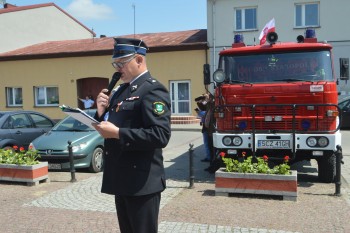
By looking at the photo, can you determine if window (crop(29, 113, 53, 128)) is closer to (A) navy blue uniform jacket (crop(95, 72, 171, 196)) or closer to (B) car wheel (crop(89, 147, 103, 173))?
A: (B) car wheel (crop(89, 147, 103, 173))

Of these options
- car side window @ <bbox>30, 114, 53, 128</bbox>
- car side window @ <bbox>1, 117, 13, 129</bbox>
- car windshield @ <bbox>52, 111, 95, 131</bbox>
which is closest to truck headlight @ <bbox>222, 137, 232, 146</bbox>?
car windshield @ <bbox>52, 111, 95, 131</bbox>

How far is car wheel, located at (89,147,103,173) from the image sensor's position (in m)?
8.78

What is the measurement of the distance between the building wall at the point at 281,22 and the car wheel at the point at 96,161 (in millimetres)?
13746

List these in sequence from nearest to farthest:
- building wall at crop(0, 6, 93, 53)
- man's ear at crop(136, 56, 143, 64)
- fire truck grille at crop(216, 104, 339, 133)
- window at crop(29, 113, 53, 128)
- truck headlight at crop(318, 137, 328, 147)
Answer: man's ear at crop(136, 56, 143, 64)
truck headlight at crop(318, 137, 328, 147)
fire truck grille at crop(216, 104, 339, 133)
window at crop(29, 113, 53, 128)
building wall at crop(0, 6, 93, 53)

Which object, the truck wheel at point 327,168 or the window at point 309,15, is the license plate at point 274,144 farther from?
the window at point 309,15

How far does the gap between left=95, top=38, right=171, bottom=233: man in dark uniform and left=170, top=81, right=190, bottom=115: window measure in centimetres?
2018

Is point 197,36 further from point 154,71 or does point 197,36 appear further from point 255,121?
point 255,121

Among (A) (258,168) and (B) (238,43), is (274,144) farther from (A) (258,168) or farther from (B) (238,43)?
(B) (238,43)

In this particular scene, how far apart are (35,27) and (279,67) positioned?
27.0 m

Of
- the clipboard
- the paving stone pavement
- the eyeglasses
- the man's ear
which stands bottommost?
the paving stone pavement

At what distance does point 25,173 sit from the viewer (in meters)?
7.61

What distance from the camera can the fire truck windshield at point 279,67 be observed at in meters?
7.27

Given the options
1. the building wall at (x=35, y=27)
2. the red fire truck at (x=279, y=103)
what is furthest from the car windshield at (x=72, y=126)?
the building wall at (x=35, y=27)

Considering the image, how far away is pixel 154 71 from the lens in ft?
76.5
